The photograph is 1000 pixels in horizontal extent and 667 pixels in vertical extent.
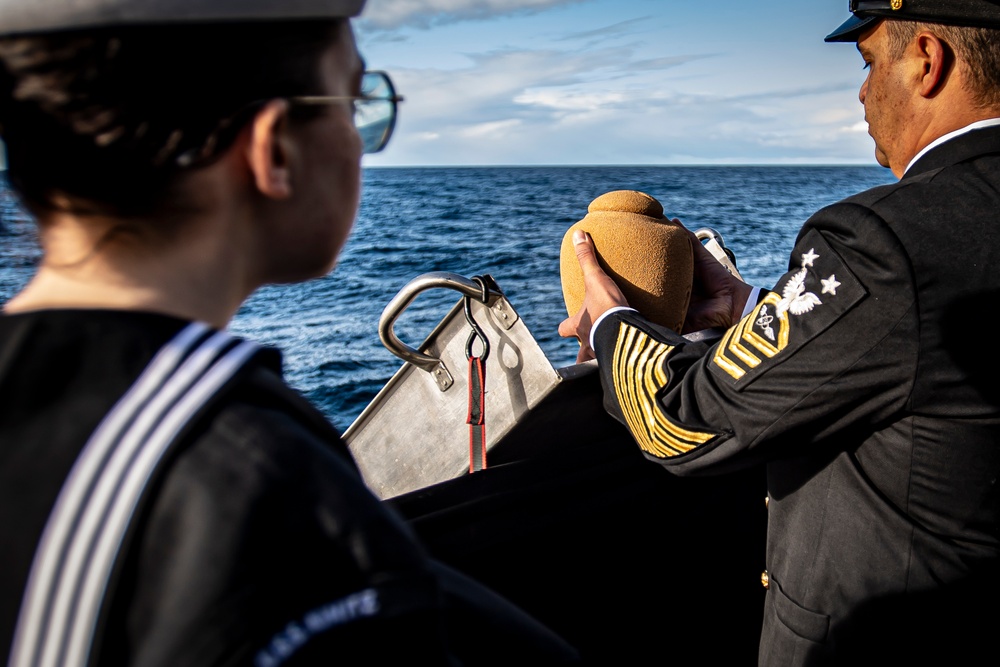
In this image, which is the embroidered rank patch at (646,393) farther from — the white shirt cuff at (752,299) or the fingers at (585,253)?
the white shirt cuff at (752,299)

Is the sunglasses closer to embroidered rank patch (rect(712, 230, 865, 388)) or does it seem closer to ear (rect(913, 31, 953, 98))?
embroidered rank patch (rect(712, 230, 865, 388))

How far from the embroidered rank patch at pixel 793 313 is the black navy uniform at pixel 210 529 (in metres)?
1.01

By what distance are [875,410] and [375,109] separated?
40.5 inches

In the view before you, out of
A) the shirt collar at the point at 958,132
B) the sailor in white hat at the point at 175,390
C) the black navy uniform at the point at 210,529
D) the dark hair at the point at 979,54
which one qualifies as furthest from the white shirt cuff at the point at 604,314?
the black navy uniform at the point at 210,529

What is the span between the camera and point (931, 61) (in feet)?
4.96

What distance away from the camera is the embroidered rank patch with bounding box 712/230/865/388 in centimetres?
140

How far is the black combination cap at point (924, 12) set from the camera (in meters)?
1.45

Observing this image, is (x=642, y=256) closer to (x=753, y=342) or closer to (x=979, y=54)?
(x=753, y=342)

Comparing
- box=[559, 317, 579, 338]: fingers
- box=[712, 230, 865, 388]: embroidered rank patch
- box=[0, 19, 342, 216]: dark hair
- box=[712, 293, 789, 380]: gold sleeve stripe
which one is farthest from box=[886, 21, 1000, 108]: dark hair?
box=[0, 19, 342, 216]: dark hair

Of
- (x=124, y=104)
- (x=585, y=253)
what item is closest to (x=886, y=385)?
(x=585, y=253)

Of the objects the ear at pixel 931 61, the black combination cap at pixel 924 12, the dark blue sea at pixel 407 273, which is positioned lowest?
the dark blue sea at pixel 407 273

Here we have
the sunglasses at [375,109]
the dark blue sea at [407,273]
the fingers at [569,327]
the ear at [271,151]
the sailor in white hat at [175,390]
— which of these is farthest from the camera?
the dark blue sea at [407,273]

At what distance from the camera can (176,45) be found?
2.20 feet

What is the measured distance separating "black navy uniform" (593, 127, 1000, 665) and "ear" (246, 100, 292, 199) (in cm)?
101
